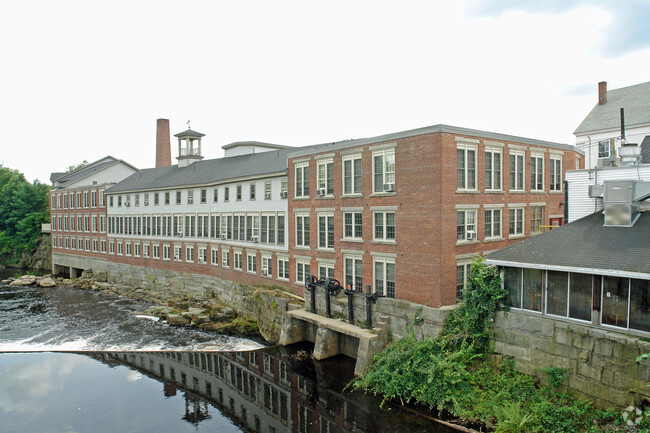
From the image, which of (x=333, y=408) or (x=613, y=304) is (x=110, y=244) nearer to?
(x=333, y=408)

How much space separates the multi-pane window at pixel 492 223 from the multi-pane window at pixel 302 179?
468 inches

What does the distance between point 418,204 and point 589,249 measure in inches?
322

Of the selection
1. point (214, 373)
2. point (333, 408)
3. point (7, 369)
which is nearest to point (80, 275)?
point (7, 369)

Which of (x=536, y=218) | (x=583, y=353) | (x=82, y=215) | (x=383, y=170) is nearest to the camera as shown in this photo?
(x=583, y=353)

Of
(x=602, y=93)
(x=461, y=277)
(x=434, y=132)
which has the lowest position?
(x=461, y=277)

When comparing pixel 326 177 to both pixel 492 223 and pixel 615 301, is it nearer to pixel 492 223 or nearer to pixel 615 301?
pixel 492 223

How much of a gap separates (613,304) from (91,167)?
7138 cm

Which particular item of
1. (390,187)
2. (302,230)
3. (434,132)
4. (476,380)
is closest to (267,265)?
(302,230)

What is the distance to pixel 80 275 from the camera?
66750 millimetres

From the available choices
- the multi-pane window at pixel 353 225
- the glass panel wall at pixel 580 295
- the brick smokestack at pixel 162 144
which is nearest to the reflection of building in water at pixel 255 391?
the multi-pane window at pixel 353 225

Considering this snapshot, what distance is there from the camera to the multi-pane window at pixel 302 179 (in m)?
31.3

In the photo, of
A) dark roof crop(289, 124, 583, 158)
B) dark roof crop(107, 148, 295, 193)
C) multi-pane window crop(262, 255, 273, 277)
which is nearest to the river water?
multi-pane window crop(262, 255, 273, 277)

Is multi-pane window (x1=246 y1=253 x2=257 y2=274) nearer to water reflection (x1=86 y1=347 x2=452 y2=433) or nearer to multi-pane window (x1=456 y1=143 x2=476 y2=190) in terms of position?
water reflection (x1=86 y1=347 x2=452 y2=433)

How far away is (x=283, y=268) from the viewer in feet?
111
